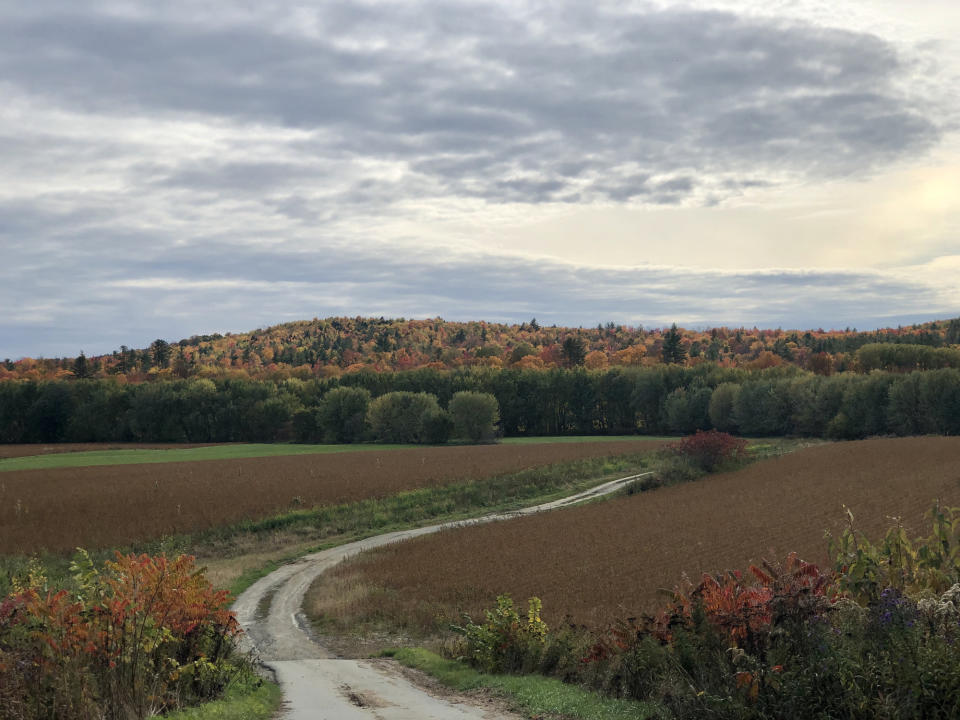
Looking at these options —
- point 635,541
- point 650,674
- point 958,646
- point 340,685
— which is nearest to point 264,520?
point 635,541

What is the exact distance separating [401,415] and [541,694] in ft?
351

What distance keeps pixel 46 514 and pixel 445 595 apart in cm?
2987

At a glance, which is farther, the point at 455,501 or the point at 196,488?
the point at 196,488

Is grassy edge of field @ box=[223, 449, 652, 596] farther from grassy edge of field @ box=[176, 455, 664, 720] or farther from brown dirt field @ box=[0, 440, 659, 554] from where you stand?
brown dirt field @ box=[0, 440, 659, 554]

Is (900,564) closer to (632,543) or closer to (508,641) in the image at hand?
(508,641)

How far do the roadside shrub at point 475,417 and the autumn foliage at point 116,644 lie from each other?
106 meters

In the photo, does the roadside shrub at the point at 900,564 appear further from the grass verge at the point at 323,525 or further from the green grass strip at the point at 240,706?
the grass verge at the point at 323,525

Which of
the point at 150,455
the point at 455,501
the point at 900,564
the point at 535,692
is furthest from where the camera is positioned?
the point at 150,455

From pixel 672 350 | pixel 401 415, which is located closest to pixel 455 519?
pixel 401 415

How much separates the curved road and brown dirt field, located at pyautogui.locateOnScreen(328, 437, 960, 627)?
170cm

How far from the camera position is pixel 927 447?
231 ft

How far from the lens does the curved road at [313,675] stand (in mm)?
12305

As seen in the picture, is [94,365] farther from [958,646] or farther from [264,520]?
[958,646]

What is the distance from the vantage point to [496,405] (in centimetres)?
12031
